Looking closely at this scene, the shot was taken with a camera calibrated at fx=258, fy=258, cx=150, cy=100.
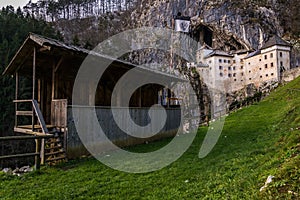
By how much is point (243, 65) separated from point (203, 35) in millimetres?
13527

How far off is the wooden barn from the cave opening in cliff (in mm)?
46653

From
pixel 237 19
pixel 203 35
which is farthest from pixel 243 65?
pixel 203 35

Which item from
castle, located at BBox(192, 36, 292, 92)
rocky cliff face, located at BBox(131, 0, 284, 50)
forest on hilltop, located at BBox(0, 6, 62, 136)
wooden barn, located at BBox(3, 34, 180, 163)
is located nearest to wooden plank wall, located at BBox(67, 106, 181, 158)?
wooden barn, located at BBox(3, 34, 180, 163)

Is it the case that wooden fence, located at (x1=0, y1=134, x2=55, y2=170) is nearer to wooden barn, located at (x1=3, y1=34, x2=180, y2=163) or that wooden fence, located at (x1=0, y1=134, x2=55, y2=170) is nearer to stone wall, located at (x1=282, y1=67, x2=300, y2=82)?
wooden barn, located at (x1=3, y1=34, x2=180, y2=163)

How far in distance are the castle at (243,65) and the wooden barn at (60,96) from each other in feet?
125

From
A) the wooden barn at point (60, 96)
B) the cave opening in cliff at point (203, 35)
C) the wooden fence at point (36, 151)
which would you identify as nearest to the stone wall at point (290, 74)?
the cave opening in cliff at point (203, 35)

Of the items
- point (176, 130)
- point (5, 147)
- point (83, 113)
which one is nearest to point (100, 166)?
point (83, 113)

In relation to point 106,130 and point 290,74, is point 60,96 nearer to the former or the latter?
point 106,130

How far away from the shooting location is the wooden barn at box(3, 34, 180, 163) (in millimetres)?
9438

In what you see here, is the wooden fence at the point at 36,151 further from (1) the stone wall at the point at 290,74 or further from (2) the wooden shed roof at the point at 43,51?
(1) the stone wall at the point at 290,74

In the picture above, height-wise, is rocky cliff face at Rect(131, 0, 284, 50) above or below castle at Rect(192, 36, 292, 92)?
above

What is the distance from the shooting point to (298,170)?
372 cm

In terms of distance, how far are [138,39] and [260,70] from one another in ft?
95.6

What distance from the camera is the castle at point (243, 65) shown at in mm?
48312
